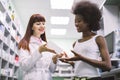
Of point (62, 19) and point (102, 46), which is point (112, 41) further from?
point (62, 19)

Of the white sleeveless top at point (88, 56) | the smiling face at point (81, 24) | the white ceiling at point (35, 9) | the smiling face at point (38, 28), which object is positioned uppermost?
the white ceiling at point (35, 9)

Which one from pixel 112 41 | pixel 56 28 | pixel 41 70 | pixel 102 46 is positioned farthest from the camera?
pixel 56 28

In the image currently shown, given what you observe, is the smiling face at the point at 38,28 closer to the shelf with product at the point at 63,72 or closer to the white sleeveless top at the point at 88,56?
the white sleeveless top at the point at 88,56

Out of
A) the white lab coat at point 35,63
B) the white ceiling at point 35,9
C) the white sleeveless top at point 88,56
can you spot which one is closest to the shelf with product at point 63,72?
the white ceiling at point 35,9

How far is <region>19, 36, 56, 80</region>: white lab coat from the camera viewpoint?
1.66 meters

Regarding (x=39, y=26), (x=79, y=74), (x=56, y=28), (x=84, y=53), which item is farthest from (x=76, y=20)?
(x=56, y=28)

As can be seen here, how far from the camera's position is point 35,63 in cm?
177

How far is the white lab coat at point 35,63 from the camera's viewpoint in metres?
1.66

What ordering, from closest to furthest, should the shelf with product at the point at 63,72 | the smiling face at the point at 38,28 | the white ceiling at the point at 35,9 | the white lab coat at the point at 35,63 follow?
the white lab coat at the point at 35,63 < the smiling face at the point at 38,28 < the white ceiling at the point at 35,9 < the shelf with product at the point at 63,72

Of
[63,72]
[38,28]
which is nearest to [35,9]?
[63,72]

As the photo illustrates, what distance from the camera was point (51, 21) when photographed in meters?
7.63

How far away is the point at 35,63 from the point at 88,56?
0.62 meters

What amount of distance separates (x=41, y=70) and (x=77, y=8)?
68 cm

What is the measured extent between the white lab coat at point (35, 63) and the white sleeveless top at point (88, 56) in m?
0.45
